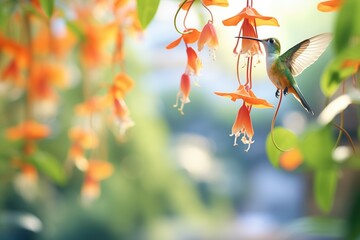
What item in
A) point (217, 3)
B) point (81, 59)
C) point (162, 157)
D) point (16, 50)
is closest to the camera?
point (217, 3)

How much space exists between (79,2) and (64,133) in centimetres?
33

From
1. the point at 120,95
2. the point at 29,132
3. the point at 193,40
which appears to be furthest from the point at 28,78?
the point at 193,40

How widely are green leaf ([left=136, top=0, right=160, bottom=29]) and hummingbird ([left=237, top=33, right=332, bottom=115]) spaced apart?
0.05m

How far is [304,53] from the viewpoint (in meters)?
0.31

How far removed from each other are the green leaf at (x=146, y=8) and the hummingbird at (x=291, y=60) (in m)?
0.05

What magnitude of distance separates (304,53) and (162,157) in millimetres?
721

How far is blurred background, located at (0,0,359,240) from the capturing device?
901 mm

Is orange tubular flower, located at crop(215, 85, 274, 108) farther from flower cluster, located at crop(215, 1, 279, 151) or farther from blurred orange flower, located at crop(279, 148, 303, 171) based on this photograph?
blurred orange flower, located at crop(279, 148, 303, 171)

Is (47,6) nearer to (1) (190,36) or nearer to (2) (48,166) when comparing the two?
(1) (190,36)

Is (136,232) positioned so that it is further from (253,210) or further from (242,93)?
(242,93)

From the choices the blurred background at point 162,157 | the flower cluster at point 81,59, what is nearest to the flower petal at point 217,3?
the flower cluster at point 81,59

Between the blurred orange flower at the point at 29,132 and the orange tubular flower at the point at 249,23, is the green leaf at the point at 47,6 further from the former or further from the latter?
the blurred orange flower at the point at 29,132

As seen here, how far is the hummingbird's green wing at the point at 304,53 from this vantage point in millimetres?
297

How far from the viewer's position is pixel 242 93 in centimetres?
26
